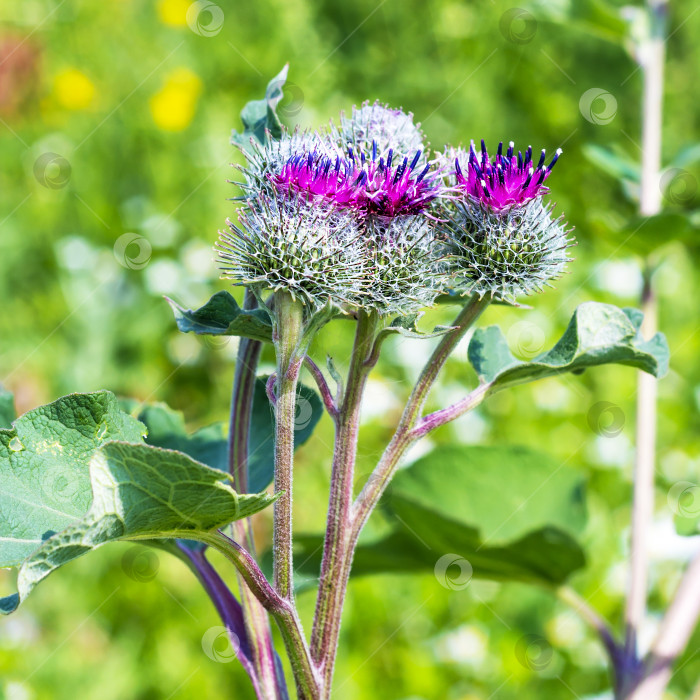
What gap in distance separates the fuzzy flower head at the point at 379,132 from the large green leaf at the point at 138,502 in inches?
18.6

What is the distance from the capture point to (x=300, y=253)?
2.86ft

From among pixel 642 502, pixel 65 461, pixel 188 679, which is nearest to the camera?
pixel 65 461

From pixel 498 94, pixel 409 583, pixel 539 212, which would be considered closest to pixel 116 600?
pixel 409 583

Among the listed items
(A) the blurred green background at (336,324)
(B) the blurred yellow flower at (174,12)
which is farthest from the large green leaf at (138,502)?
(B) the blurred yellow flower at (174,12)

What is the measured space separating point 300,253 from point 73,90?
453cm

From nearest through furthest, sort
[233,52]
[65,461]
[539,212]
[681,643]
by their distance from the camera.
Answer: [65,461] → [539,212] → [681,643] → [233,52]

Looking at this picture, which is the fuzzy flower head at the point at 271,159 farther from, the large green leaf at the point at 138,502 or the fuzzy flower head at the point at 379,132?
the large green leaf at the point at 138,502

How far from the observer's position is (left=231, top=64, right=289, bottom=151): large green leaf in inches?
43.3

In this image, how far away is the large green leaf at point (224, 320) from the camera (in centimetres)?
88

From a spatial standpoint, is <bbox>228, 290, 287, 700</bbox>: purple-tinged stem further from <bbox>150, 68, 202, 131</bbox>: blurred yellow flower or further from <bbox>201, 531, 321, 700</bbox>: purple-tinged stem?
<bbox>150, 68, 202, 131</bbox>: blurred yellow flower

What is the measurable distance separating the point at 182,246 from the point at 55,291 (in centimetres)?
67

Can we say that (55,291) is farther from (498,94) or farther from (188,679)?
(498,94)

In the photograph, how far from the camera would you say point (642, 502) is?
1.66m

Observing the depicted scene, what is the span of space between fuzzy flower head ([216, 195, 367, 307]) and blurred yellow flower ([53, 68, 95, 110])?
4371 mm
